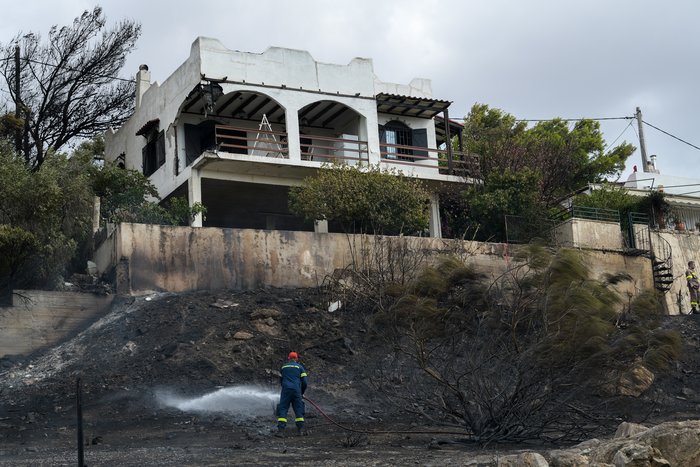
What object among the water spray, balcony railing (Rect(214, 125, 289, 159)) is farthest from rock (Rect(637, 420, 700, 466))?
balcony railing (Rect(214, 125, 289, 159))

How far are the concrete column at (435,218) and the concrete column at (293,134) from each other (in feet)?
15.4

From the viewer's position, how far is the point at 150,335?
2477 centimetres

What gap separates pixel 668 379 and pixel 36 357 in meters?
14.6

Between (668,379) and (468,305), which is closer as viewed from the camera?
(468,305)

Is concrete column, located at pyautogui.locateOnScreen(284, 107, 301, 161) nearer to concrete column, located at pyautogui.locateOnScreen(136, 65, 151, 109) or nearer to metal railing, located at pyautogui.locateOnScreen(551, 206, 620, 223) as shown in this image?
concrete column, located at pyautogui.locateOnScreen(136, 65, 151, 109)

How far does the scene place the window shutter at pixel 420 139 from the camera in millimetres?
35609

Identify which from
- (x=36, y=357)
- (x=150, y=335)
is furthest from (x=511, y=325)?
A: (x=36, y=357)

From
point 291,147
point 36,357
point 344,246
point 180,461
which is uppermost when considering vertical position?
point 291,147

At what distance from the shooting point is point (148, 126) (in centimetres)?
3406

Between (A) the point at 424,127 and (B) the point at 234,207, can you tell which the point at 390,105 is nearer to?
(A) the point at 424,127

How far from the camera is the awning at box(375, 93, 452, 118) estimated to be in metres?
34.6

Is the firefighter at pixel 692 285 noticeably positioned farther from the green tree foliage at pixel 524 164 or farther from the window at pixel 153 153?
the window at pixel 153 153

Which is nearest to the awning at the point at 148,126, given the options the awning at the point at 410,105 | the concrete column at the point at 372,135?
the concrete column at the point at 372,135

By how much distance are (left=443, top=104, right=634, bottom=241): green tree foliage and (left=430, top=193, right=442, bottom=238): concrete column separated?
0.42 meters
